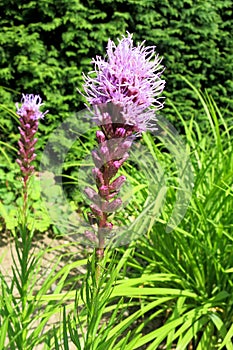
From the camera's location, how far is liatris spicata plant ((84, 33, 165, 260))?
106 cm

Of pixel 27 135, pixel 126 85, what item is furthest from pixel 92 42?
pixel 126 85

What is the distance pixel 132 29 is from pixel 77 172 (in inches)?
53.5

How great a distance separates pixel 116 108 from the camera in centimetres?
105

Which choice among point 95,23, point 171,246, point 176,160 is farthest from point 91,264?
point 95,23

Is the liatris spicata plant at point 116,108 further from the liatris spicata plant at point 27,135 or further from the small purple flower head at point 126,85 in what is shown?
the liatris spicata plant at point 27,135

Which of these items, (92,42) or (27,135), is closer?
(27,135)

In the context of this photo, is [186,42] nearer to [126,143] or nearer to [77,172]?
[77,172]

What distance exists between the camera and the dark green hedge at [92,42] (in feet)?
12.6

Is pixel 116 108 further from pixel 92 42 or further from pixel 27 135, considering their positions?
pixel 92 42

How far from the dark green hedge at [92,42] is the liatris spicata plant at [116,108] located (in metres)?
2.50

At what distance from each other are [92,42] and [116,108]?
3101mm

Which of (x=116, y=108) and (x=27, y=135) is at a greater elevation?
(x=27, y=135)

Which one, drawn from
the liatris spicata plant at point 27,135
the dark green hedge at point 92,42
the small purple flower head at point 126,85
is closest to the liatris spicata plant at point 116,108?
the small purple flower head at point 126,85

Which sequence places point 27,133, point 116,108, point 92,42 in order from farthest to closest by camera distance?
1. point 92,42
2. point 27,133
3. point 116,108
